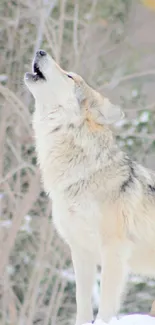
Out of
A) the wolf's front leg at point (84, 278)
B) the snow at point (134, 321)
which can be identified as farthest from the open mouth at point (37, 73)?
the snow at point (134, 321)

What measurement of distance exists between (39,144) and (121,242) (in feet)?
2.79

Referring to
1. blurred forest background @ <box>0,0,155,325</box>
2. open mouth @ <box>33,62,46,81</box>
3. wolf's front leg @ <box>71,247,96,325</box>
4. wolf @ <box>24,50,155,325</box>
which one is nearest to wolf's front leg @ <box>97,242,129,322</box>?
wolf @ <box>24,50,155,325</box>

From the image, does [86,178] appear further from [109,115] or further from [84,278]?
[84,278]

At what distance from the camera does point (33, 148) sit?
30.3 feet

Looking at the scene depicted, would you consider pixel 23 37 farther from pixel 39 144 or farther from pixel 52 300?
pixel 39 144

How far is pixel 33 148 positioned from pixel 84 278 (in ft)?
14.3

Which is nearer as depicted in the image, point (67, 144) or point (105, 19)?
point (67, 144)

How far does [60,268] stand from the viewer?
335 inches

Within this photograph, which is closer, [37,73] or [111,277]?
[111,277]

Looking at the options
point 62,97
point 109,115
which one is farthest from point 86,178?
point 62,97

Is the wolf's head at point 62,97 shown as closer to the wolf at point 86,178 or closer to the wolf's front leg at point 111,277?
the wolf at point 86,178

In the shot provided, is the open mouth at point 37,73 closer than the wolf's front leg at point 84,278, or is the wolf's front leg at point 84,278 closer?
the open mouth at point 37,73

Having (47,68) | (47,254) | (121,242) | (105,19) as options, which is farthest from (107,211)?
(105,19)

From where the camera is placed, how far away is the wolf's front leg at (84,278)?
4977mm
